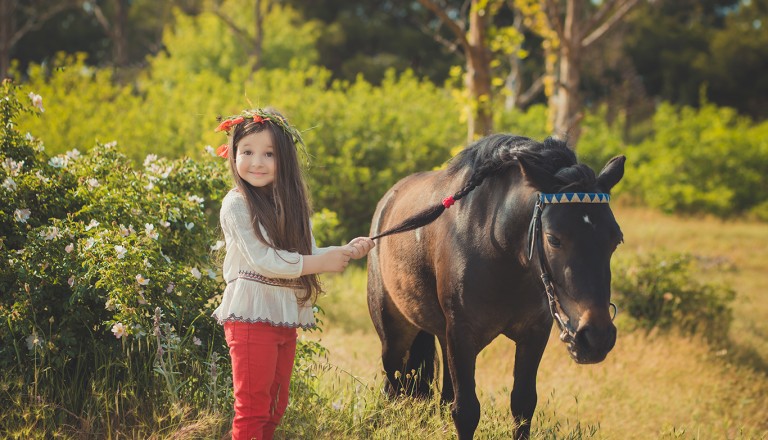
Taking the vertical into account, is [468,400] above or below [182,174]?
below

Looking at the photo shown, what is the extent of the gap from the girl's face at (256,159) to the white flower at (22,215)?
1.45 metres

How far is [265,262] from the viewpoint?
10.4 ft

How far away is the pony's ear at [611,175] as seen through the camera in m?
3.24

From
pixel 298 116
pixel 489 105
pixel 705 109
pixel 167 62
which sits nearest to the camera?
pixel 489 105

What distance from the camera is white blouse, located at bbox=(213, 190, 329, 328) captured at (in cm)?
319

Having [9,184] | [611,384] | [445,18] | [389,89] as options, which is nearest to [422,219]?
[9,184]

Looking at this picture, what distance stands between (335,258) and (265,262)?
0.30 metres

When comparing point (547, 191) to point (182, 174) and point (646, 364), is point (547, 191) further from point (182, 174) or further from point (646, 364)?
point (646, 364)

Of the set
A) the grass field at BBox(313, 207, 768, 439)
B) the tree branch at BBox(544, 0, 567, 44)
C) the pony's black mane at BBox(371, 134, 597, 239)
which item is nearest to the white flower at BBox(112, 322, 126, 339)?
the grass field at BBox(313, 207, 768, 439)

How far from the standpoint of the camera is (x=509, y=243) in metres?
3.44

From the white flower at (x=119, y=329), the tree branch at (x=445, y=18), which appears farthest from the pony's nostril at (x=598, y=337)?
the tree branch at (x=445, y=18)

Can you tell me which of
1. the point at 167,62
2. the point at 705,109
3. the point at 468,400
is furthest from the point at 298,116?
the point at 167,62

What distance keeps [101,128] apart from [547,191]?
31.2 ft

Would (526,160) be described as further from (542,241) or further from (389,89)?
(389,89)
